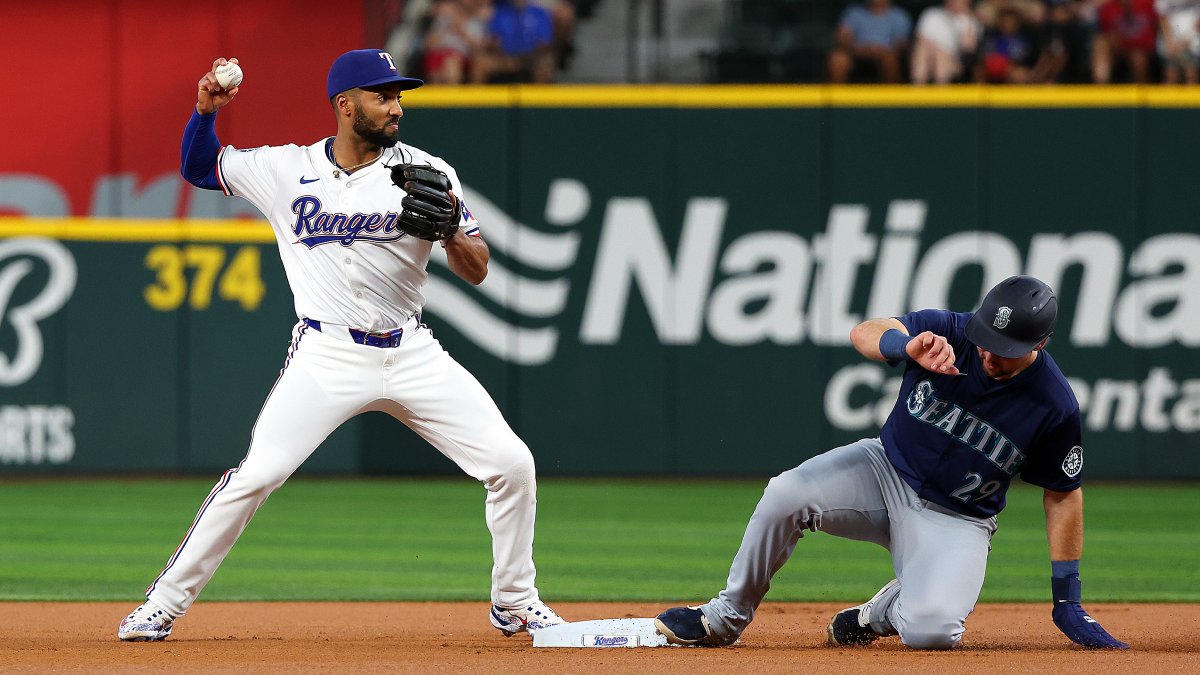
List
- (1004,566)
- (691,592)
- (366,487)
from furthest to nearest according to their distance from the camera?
(366,487), (1004,566), (691,592)

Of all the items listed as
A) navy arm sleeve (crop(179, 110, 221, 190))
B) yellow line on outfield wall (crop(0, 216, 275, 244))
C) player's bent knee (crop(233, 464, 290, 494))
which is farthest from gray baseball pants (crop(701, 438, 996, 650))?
yellow line on outfield wall (crop(0, 216, 275, 244))

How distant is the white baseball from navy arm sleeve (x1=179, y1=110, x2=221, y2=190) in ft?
0.49

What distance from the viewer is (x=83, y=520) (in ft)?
33.2

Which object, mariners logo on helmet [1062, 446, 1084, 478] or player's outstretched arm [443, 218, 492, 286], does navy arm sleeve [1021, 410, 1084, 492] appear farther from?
player's outstretched arm [443, 218, 492, 286]

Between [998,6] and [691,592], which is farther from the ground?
[998,6]

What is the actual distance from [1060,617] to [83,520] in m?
6.86

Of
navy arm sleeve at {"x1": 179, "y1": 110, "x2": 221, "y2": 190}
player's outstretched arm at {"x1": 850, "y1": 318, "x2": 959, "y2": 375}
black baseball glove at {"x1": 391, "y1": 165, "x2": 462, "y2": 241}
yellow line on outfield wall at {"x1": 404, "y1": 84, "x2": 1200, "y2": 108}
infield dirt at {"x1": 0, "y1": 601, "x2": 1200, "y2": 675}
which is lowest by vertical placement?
infield dirt at {"x1": 0, "y1": 601, "x2": 1200, "y2": 675}

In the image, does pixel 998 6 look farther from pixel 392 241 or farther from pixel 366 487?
pixel 392 241

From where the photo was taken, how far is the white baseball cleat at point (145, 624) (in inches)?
209

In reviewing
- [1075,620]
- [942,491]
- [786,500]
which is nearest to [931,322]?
[942,491]

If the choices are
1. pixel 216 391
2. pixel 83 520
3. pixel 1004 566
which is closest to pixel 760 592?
pixel 1004 566

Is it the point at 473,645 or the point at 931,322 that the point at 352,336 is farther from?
the point at 931,322

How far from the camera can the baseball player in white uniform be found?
528cm

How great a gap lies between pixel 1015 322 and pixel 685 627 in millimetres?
1466
